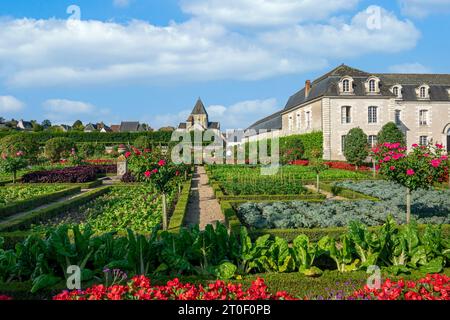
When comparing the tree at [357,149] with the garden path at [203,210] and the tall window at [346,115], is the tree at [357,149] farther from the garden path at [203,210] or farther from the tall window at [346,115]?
the garden path at [203,210]

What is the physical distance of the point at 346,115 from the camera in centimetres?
2717

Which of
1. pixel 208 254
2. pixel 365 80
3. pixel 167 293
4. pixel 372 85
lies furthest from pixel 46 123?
pixel 167 293

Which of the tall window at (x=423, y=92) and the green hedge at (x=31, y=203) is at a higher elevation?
the tall window at (x=423, y=92)

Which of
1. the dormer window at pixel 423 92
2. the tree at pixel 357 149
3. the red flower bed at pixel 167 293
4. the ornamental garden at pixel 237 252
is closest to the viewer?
the red flower bed at pixel 167 293

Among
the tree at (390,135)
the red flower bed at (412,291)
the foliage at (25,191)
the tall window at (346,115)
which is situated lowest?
the red flower bed at (412,291)

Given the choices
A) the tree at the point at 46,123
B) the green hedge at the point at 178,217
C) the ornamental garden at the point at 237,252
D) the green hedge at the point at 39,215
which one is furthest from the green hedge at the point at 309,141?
the tree at the point at 46,123

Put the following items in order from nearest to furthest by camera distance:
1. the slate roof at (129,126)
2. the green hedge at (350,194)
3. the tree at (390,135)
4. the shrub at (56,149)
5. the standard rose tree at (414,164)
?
the standard rose tree at (414,164), the green hedge at (350,194), the tree at (390,135), the shrub at (56,149), the slate roof at (129,126)

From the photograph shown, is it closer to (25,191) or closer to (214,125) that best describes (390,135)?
(25,191)

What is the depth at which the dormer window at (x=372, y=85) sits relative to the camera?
27.0 metres

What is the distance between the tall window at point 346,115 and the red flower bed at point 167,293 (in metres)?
25.4

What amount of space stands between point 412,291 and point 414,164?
446 cm

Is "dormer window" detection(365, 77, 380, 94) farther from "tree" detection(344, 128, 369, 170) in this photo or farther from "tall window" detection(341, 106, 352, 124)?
"tree" detection(344, 128, 369, 170)

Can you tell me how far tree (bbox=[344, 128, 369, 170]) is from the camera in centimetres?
2108

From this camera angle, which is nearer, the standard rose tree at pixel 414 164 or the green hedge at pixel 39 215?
the standard rose tree at pixel 414 164
